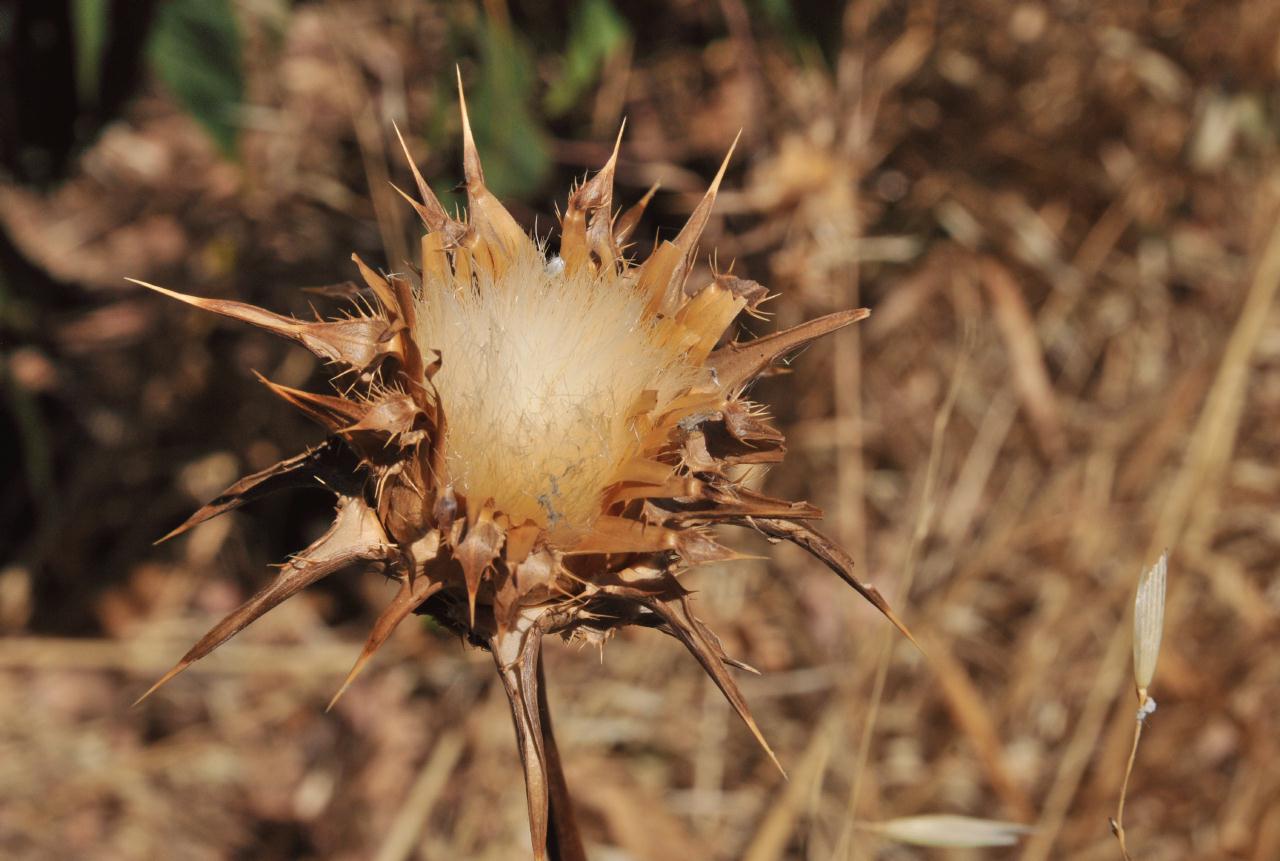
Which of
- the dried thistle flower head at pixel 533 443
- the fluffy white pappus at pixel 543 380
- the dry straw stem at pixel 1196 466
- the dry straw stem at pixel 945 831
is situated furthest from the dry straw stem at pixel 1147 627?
the dry straw stem at pixel 1196 466

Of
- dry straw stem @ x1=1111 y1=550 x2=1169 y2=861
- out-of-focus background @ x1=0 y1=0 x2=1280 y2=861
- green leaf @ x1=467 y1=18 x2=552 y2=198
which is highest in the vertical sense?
green leaf @ x1=467 y1=18 x2=552 y2=198

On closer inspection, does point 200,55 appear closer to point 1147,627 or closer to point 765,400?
point 765,400

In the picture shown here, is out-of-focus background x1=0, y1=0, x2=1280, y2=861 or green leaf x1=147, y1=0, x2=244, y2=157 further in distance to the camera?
out-of-focus background x1=0, y1=0, x2=1280, y2=861

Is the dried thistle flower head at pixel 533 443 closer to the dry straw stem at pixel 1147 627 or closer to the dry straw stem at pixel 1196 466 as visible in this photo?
the dry straw stem at pixel 1147 627

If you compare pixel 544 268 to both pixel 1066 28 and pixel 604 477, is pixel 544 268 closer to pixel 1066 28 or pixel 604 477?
pixel 604 477

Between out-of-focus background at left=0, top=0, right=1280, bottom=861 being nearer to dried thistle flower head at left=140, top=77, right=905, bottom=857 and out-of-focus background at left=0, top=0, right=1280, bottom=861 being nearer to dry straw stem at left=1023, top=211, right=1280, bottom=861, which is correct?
dry straw stem at left=1023, top=211, right=1280, bottom=861

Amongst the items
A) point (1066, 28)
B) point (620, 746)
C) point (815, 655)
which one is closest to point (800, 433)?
point (815, 655)

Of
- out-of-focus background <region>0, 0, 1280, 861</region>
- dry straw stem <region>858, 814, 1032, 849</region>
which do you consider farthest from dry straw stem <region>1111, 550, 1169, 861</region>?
out-of-focus background <region>0, 0, 1280, 861</region>

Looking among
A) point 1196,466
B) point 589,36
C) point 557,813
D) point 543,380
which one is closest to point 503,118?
point 589,36
